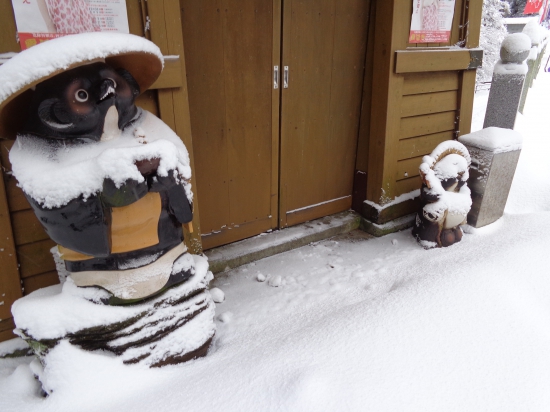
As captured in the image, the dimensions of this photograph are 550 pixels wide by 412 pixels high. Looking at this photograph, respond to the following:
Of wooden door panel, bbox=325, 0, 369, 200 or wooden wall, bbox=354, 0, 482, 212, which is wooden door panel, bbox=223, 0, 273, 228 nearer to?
wooden door panel, bbox=325, 0, 369, 200

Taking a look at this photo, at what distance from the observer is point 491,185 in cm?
375

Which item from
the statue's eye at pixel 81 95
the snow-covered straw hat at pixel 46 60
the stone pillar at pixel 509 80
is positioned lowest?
the stone pillar at pixel 509 80

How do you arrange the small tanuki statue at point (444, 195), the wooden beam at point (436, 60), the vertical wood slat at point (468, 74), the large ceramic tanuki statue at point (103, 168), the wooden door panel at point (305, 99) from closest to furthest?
the large ceramic tanuki statue at point (103, 168) → the wooden door panel at point (305, 99) → the small tanuki statue at point (444, 195) → the wooden beam at point (436, 60) → the vertical wood slat at point (468, 74)

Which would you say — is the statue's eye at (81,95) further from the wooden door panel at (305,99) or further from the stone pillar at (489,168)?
the stone pillar at (489,168)

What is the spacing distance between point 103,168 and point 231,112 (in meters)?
1.70

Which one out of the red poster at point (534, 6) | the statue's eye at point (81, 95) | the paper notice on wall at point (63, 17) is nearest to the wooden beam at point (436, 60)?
the paper notice on wall at point (63, 17)

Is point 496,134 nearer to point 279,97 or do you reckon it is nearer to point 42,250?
point 279,97

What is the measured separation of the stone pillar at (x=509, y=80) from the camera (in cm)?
492

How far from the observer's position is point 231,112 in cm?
314

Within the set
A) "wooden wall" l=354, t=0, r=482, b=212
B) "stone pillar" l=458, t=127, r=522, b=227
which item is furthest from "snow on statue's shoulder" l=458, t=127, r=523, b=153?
"wooden wall" l=354, t=0, r=482, b=212

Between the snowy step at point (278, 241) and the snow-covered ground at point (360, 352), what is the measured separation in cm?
20

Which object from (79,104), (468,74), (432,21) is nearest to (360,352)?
(79,104)

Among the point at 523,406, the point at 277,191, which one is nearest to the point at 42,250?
the point at 277,191

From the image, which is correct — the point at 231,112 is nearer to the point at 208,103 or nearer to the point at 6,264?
the point at 208,103
